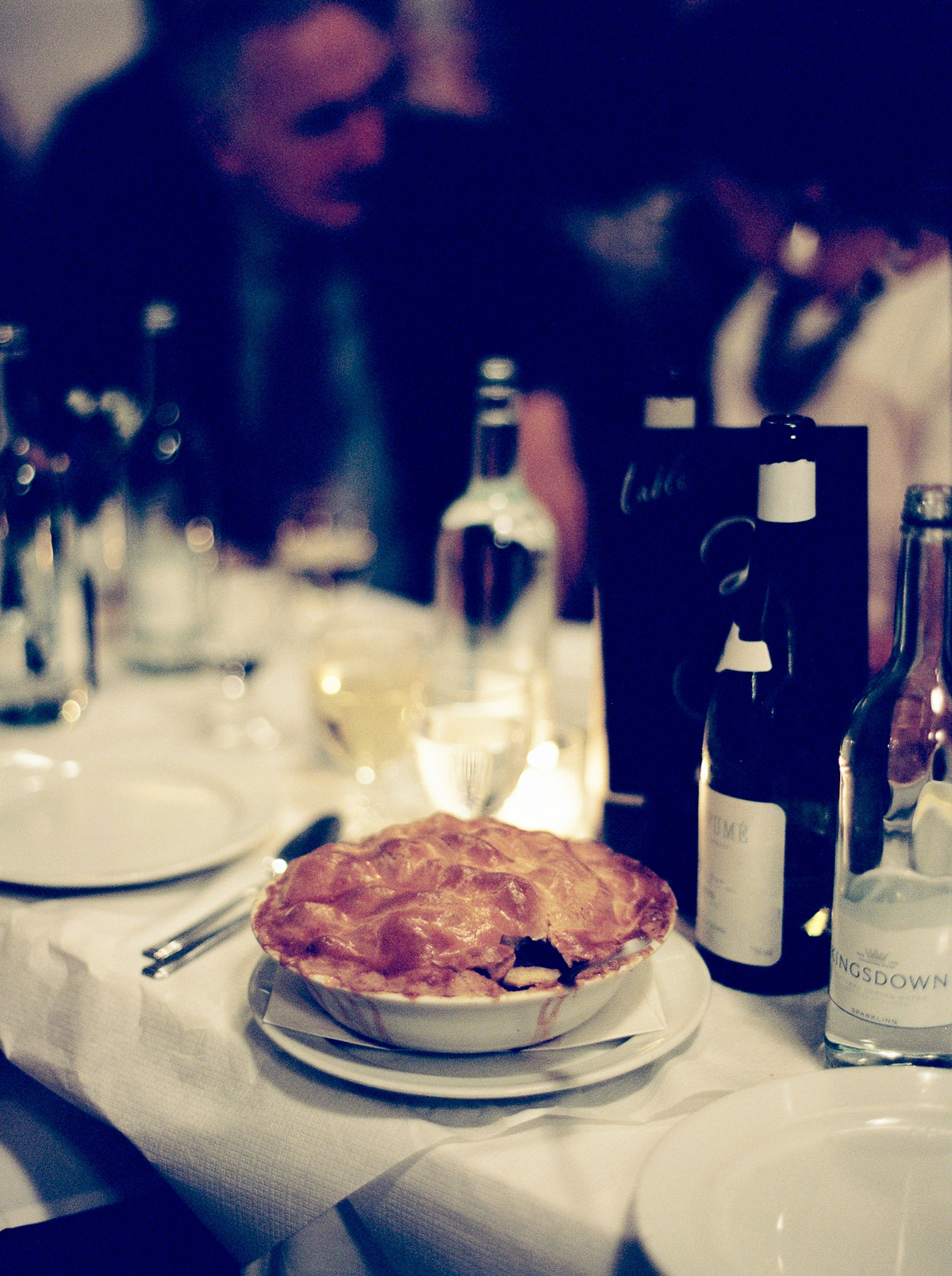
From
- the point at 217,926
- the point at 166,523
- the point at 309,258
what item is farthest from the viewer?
the point at 309,258

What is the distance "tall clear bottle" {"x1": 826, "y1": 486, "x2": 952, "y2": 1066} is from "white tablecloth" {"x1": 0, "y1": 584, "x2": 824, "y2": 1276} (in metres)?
0.07

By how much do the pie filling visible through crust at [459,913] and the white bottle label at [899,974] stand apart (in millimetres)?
103

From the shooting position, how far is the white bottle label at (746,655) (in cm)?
66

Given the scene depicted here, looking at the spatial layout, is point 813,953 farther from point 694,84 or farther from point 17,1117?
point 694,84

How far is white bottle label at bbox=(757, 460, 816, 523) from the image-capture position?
1.91ft

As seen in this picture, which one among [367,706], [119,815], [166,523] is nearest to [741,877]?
[367,706]

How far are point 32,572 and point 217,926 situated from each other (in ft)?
2.37

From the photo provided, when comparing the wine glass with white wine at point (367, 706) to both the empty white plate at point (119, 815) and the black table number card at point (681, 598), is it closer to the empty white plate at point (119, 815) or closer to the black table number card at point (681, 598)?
the empty white plate at point (119, 815)

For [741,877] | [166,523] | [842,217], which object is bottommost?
[741,877]

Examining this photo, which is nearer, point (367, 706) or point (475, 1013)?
point (475, 1013)

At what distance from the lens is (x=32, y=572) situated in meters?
1.25

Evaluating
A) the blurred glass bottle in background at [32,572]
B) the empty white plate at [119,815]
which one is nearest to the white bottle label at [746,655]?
the empty white plate at [119,815]

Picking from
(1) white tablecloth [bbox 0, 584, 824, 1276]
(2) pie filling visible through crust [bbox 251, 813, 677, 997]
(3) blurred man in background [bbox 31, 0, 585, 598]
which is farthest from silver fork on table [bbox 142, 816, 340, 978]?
(3) blurred man in background [bbox 31, 0, 585, 598]

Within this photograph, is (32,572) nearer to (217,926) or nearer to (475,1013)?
(217,926)
